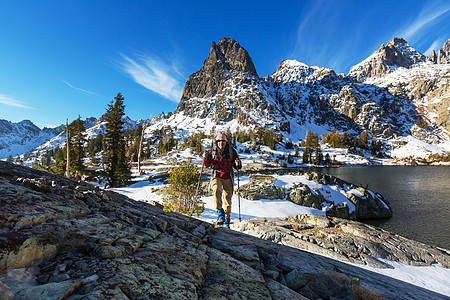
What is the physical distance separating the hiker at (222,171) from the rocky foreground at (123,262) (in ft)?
8.83

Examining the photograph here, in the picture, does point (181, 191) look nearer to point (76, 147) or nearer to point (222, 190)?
point (222, 190)

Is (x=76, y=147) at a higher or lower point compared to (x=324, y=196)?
higher

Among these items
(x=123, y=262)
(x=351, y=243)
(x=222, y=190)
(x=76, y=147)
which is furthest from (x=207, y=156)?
(x=76, y=147)

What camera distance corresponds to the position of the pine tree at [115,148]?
28844 mm

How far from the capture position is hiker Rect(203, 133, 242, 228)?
8.16 meters

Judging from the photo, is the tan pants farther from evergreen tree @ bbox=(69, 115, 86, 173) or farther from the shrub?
evergreen tree @ bbox=(69, 115, 86, 173)

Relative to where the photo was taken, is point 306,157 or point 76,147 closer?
point 76,147

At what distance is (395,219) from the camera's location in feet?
85.5

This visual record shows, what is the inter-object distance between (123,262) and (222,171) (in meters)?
5.48

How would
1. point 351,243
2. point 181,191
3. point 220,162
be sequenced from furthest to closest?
1. point 181,191
2. point 351,243
3. point 220,162

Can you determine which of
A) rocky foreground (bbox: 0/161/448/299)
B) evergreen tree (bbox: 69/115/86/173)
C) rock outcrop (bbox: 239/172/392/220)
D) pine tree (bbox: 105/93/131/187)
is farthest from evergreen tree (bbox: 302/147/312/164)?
rocky foreground (bbox: 0/161/448/299)

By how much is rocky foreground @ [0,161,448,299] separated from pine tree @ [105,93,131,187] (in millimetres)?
26090

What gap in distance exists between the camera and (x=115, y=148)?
29.8m

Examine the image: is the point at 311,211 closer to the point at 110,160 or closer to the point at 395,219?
A: the point at 395,219
